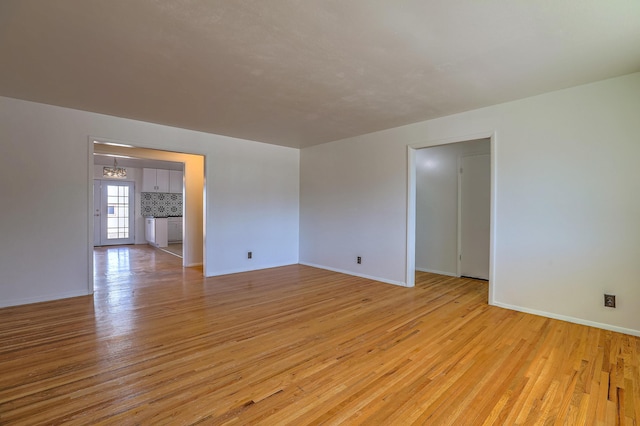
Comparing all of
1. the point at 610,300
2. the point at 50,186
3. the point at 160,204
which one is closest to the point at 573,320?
the point at 610,300

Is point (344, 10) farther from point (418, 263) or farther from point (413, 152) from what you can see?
point (418, 263)

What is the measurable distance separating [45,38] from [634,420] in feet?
14.5

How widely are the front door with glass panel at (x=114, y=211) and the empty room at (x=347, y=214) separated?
4.88 meters

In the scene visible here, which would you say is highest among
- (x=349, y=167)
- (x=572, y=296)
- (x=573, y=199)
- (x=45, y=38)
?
(x=45, y=38)

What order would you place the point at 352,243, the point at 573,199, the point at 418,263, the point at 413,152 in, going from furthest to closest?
the point at 418,263
the point at 352,243
the point at 413,152
the point at 573,199

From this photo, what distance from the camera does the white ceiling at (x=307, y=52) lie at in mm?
1824

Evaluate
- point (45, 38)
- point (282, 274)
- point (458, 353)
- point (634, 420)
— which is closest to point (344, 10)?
point (45, 38)

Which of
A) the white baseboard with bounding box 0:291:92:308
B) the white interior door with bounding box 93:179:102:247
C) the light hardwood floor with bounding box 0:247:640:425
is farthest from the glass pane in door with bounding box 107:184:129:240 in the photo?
the light hardwood floor with bounding box 0:247:640:425

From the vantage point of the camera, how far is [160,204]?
9844 millimetres

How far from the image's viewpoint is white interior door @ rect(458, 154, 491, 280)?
15.6 feet

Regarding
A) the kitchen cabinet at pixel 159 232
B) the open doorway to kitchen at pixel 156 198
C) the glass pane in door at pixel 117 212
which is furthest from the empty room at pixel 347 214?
the glass pane in door at pixel 117 212

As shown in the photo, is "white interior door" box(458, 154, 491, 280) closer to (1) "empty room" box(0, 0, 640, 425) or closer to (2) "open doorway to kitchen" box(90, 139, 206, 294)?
(1) "empty room" box(0, 0, 640, 425)

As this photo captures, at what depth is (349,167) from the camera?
17.1ft

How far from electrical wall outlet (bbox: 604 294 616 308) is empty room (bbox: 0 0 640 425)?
3cm
